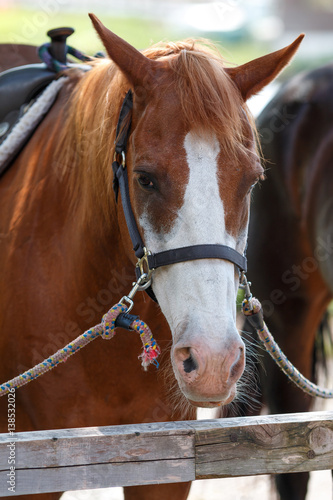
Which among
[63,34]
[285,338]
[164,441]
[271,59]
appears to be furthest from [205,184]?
[285,338]

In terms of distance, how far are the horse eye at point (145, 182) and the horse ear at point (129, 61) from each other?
0.27m

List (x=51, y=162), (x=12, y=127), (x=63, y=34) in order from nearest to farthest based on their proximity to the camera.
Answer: (x=51, y=162)
(x=12, y=127)
(x=63, y=34)

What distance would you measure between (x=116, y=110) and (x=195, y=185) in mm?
455

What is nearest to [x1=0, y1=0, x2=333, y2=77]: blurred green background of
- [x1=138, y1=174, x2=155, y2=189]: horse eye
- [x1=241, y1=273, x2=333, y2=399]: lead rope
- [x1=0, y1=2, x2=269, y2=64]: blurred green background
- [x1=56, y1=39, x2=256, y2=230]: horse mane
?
[x1=0, y1=2, x2=269, y2=64]: blurred green background

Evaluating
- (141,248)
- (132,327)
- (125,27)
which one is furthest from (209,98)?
(125,27)

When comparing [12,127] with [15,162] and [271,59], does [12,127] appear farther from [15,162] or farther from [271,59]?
[271,59]

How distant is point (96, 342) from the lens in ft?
6.48

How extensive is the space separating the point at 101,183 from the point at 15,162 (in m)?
0.57

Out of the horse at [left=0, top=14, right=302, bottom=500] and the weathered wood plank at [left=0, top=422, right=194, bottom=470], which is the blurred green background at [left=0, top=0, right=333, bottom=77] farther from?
the weathered wood plank at [left=0, top=422, right=194, bottom=470]

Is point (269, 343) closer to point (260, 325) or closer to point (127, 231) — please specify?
point (260, 325)

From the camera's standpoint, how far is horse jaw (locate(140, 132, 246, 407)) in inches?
55.4

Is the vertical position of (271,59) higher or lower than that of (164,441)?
higher

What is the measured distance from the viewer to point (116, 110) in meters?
1.83

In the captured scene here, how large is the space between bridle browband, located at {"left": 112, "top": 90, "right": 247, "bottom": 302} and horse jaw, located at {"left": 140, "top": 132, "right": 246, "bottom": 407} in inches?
0.7
